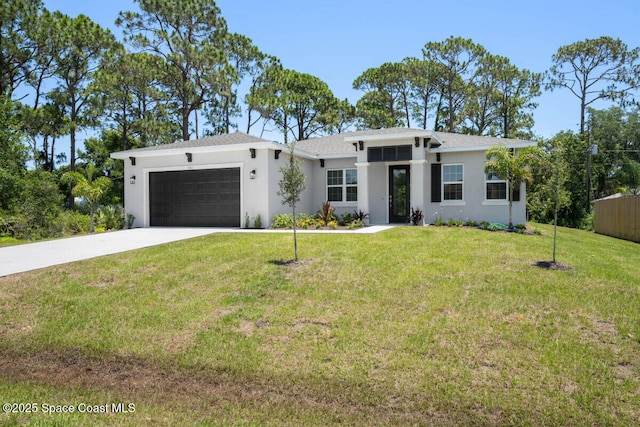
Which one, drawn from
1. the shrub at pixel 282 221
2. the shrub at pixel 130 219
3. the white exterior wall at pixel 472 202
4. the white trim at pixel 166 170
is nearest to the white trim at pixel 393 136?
the white exterior wall at pixel 472 202

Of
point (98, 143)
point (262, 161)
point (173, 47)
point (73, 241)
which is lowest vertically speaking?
point (73, 241)

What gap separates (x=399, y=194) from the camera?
16641mm

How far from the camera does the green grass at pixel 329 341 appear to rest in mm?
3879

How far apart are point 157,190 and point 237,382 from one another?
44.4 feet

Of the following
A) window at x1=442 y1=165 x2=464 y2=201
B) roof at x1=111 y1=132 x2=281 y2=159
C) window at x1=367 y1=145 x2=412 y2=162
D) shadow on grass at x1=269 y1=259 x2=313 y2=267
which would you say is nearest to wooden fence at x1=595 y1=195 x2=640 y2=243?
window at x1=442 y1=165 x2=464 y2=201

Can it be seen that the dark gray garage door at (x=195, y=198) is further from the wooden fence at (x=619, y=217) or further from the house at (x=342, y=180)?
the wooden fence at (x=619, y=217)

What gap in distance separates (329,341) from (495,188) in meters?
12.4

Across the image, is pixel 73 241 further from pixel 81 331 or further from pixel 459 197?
pixel 459 197

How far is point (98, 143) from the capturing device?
95.8 feet

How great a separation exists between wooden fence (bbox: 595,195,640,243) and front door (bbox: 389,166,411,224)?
9391 mm

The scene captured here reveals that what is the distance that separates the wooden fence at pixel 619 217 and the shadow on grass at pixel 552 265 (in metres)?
11.5

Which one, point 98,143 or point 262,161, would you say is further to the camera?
point 98,143

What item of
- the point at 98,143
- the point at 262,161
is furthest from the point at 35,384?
the point at 98,143

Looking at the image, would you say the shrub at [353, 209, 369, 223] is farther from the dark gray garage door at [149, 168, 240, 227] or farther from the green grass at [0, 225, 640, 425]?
the green grass at [0, 225, 640, 425]
